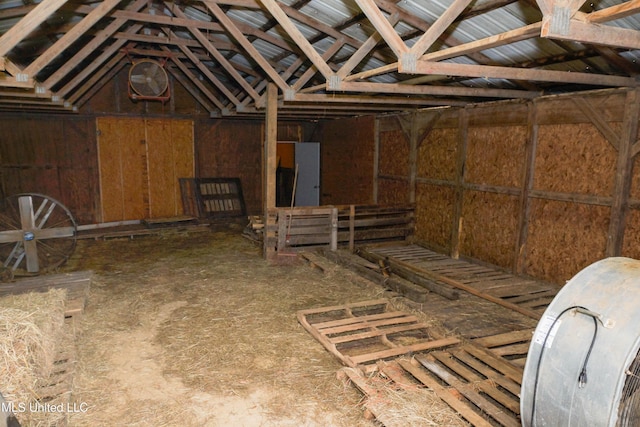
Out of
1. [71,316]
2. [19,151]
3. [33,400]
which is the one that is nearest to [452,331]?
[33,400]

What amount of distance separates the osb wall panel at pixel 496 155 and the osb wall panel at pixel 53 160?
846 cm

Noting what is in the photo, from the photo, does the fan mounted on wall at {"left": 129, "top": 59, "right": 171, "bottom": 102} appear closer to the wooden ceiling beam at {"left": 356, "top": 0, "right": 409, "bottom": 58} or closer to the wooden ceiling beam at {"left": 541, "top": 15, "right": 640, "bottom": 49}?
the wooden ceiling beam at {"left": 356, "top": 0, "right": 409, "bottom": 58}

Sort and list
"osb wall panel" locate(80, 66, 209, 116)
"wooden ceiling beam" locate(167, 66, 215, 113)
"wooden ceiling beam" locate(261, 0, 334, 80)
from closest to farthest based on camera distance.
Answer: "wooden ceiling beam" locate(261, 0, 334, 80) → "osb wall panel" locate(80, 66, 209, 116) → "wooden ceiling beam" locate(167, 66, 215, 113)

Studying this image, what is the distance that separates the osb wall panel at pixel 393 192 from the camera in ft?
28.8

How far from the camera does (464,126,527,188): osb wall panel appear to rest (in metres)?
6.24

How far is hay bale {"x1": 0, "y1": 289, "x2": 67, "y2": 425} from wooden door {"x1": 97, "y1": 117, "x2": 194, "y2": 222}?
668cm

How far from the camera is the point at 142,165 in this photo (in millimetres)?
10719

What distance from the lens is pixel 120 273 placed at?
667cm

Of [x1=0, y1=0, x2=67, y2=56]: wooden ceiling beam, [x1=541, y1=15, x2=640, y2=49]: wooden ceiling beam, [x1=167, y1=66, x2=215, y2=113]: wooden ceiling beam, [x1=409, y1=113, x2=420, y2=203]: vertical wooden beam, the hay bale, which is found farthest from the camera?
[x1=167, y1=66, x2=215, y2=113]: wooden ceiling beam

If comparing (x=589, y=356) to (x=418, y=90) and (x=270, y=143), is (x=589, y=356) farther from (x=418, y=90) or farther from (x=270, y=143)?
(x=270, y=143)

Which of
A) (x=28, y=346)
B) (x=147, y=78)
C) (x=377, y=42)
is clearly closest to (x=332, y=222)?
(x=377, y=42)

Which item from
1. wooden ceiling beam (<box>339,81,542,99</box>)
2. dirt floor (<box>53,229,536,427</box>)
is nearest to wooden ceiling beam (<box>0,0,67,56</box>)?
dirt floor (<box>53,229,536,427</box>)

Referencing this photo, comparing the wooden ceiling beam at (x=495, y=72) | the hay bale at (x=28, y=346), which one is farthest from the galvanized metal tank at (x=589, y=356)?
the hay bale at (x=28, y=346)

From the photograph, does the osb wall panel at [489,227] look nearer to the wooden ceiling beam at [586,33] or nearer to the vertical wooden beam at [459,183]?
the vertical wooden beam at [459,183]
